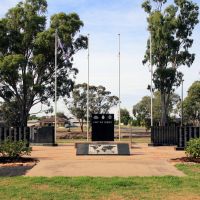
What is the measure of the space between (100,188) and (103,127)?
18.6 meters

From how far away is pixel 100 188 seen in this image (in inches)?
436

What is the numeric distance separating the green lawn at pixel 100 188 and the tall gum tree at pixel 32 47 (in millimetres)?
34501

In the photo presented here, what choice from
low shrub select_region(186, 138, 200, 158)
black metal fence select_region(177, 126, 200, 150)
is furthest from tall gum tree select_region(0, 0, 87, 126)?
low shrub select_region(186, 138, 200, 158)

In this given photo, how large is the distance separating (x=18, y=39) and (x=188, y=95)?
3417cm

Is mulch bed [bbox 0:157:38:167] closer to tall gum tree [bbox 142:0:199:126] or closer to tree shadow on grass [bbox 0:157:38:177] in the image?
tree shadow on grass [bbox 0:157:38:177]

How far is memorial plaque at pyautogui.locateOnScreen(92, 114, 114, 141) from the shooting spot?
2948 centimetres

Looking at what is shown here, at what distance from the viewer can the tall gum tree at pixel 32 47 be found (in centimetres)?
4709

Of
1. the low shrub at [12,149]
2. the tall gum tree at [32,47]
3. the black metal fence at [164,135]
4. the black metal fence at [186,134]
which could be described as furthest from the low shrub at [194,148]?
the tall gum tree at [32,47]

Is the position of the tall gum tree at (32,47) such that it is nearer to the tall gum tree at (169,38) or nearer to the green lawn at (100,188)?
the tall gum tree at (169,38)

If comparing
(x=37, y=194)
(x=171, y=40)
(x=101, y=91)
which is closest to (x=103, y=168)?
(x=37, y=194)

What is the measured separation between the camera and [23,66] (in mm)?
47219

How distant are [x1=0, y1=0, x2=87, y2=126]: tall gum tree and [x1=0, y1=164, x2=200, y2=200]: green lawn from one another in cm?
3450

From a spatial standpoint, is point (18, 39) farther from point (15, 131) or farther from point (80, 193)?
point (80, 193)

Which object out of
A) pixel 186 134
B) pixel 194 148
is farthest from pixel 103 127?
pixel 194 148
